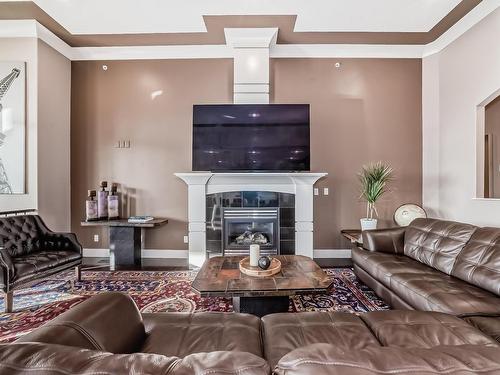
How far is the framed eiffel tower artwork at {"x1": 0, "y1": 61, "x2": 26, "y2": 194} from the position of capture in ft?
12.8

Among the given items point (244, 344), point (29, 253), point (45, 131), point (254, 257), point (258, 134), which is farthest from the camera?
point (258, 134)

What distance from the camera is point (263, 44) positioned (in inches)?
166

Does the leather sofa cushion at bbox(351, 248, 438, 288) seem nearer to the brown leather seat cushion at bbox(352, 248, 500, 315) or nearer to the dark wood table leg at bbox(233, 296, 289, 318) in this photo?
the brown leather seat cushion at bbox(352, 248, 500, 315)

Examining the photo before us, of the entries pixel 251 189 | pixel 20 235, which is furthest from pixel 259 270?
pixel 20 235

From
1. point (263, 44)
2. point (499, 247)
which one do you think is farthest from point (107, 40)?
point (499, 247)

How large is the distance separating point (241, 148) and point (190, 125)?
3.49ft

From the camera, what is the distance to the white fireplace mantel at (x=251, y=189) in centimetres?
432

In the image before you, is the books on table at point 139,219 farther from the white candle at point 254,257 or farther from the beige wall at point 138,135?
the white candle at point 254,257

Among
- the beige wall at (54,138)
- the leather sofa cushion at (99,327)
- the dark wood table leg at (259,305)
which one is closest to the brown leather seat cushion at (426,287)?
the dark wood table leg at (259,305)

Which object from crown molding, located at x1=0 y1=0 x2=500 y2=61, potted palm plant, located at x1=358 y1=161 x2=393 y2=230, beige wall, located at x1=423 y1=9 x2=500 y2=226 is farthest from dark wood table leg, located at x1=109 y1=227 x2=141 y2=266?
beige wall, located at x1=423 y1=9 x2=500 y2=226

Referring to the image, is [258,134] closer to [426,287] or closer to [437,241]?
[437,241]

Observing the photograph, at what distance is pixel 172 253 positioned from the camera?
4.67 meters

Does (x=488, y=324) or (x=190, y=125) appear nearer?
(x=488, y=324)

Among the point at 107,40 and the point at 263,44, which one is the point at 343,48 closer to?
the point at 263,44
